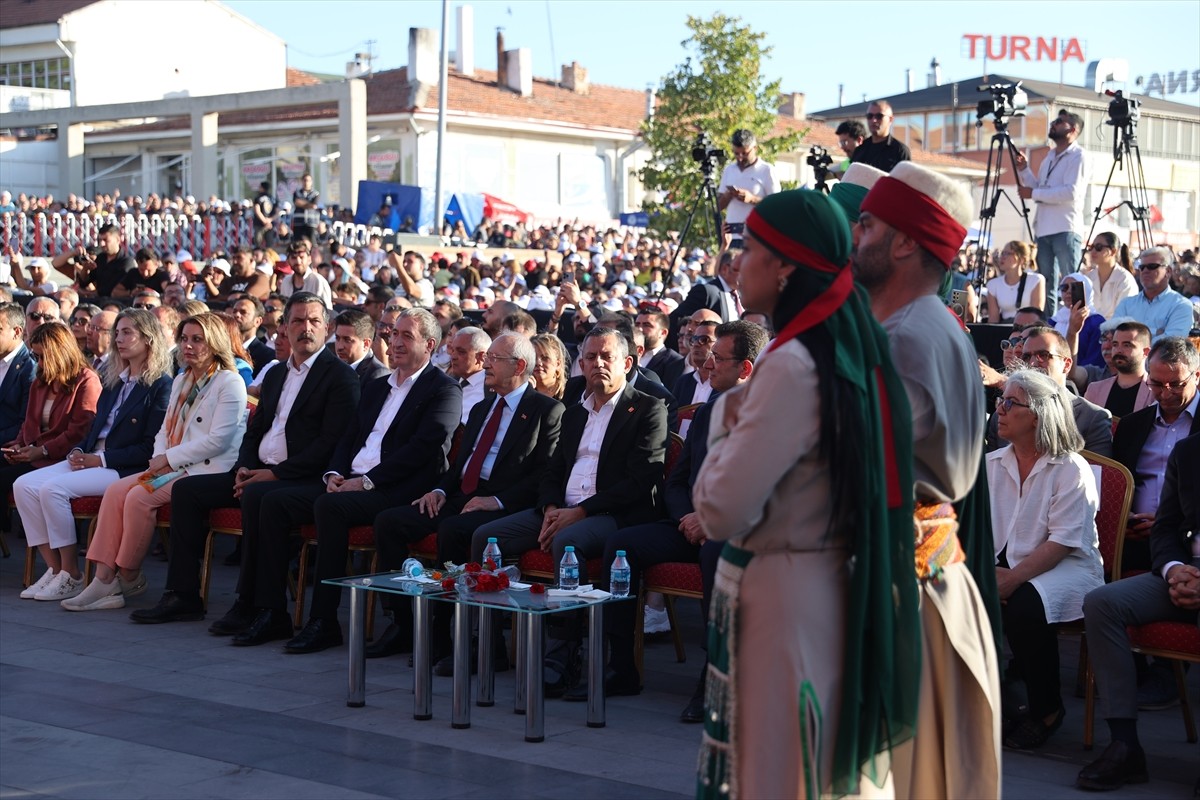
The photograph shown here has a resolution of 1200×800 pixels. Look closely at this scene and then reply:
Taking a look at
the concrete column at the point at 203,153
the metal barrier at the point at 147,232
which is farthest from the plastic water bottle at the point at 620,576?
the concrete column at the point at 203,153

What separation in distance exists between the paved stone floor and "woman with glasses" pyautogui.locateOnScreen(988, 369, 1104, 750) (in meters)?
0.27

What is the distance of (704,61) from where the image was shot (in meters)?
33.3

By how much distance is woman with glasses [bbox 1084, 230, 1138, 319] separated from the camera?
10.6m

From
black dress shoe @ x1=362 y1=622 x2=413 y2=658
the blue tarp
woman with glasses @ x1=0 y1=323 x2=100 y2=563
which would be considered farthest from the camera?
the blue tarp

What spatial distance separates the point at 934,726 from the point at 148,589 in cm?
643

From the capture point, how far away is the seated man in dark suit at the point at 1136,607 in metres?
5.13

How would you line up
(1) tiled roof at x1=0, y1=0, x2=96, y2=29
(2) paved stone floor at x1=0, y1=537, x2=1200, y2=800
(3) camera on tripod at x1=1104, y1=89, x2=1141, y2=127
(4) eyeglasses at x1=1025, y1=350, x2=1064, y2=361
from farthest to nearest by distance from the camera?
(1) tiled roof at x1=0, y1=0, x2=96, y2=29 < (3) camera on tripod at x1=1104, y1=89, x2=1141, y2=127 < (4) eyeglasses at x1=1025, y1=350, x2=1064, y2=361 < (2) paved stone floor at x1=0, y1=537, x2=1200, y2=800

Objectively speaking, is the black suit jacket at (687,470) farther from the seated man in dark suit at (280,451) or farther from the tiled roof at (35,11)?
the tiled roof at (35,11)

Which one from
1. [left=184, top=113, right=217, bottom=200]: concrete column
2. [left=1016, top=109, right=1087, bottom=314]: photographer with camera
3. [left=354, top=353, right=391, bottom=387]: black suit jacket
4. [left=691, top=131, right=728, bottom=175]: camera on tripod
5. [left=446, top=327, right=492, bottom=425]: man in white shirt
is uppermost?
[left=184, top=113, right=217, bottom=200]: concrete column

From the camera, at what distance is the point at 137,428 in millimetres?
8656

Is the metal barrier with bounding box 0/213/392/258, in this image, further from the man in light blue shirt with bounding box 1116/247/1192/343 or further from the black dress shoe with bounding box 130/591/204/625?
the black dress shoe with bounding box 130/591/204/625

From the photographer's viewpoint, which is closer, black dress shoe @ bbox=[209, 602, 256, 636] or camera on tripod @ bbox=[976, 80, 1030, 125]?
black dress shoe @ bbox=[209, 602, 256, 636]

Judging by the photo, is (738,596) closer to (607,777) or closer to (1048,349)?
(607,777)

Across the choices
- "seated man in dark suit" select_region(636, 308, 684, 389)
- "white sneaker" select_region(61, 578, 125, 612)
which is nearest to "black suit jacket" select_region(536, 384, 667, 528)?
"seated man in dark suit" select_region(636, 308, 684, 389)
